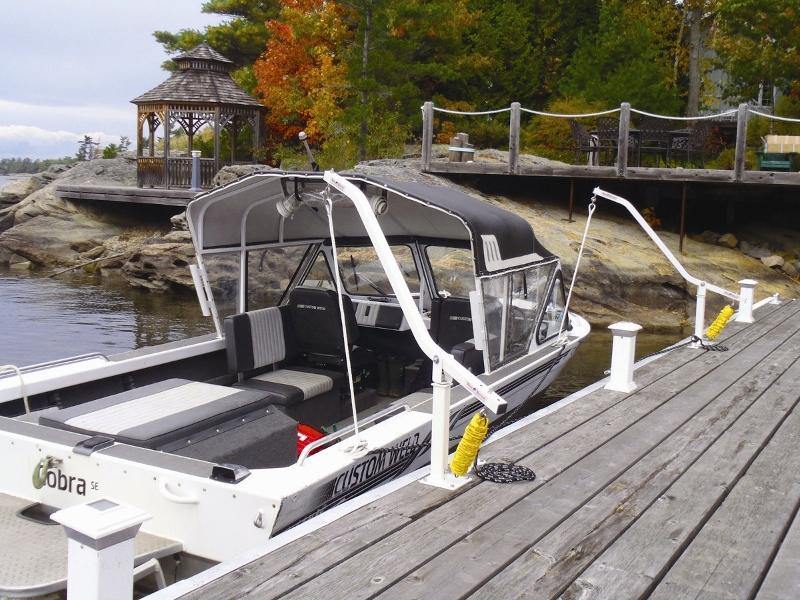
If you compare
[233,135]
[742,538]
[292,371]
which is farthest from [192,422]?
[233,135]

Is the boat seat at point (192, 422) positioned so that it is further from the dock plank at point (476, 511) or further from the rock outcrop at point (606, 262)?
the rock outcrop at point (606, 262)

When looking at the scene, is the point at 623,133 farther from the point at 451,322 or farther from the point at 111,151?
the point at 111,151

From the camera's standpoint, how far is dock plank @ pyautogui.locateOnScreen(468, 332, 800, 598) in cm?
364

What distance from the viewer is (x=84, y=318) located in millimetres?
15859

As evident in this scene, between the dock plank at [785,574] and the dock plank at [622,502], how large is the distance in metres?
0.69

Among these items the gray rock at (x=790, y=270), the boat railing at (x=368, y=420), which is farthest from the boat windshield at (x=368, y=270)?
the gray rock at (x=790, y=270)

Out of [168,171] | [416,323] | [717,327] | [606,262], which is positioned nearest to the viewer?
[416,323]

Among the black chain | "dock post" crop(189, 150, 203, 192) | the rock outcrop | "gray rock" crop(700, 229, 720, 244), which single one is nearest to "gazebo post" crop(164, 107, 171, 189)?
"dock post" crop(189, 150, 203, 192)

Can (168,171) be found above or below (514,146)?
below

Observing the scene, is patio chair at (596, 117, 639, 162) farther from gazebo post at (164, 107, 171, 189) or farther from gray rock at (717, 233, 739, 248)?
gazebo post at (164, 107, 171, 189)

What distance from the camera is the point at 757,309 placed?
40.3 ft

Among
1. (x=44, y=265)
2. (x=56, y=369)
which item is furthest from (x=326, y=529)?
(x=44, y=265)

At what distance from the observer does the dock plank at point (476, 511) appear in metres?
3.55

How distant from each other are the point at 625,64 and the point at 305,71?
9393 mm
